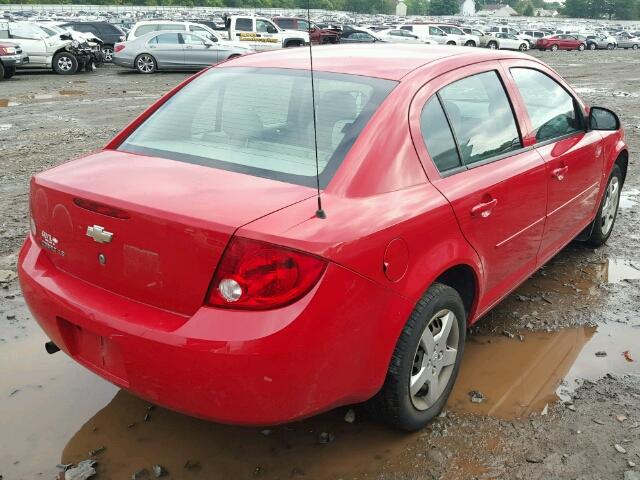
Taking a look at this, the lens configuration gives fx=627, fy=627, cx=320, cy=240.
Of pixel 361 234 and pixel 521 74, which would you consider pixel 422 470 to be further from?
pixel 521 74

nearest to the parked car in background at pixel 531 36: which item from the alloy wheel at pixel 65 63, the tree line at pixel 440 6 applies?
the alloy wheel at pixel 65 63

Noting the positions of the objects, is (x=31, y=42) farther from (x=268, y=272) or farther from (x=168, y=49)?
(x=268, y=272)

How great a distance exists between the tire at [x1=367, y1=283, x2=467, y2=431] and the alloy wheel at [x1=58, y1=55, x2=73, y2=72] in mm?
19917

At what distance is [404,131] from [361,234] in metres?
0.66

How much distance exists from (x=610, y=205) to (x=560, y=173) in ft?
5.55

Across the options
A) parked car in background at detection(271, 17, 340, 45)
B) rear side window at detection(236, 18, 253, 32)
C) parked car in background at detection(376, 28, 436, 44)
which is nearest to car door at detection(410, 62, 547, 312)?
rear side window at detection(236, 18, 253, 32)

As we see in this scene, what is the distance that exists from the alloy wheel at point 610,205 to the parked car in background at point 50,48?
17.8m

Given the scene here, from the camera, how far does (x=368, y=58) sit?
323 centimetres

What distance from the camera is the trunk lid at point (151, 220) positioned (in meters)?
2.21

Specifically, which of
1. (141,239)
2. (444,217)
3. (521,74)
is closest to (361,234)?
(444,217)

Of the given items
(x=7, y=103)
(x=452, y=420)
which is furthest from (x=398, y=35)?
(x=452, y=420)

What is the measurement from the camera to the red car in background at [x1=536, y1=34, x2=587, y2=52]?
4419cm

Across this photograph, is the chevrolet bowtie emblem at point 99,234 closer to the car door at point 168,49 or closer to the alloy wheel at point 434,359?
the alloy wheel at point 434,359

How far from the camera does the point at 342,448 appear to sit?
9.08ft
